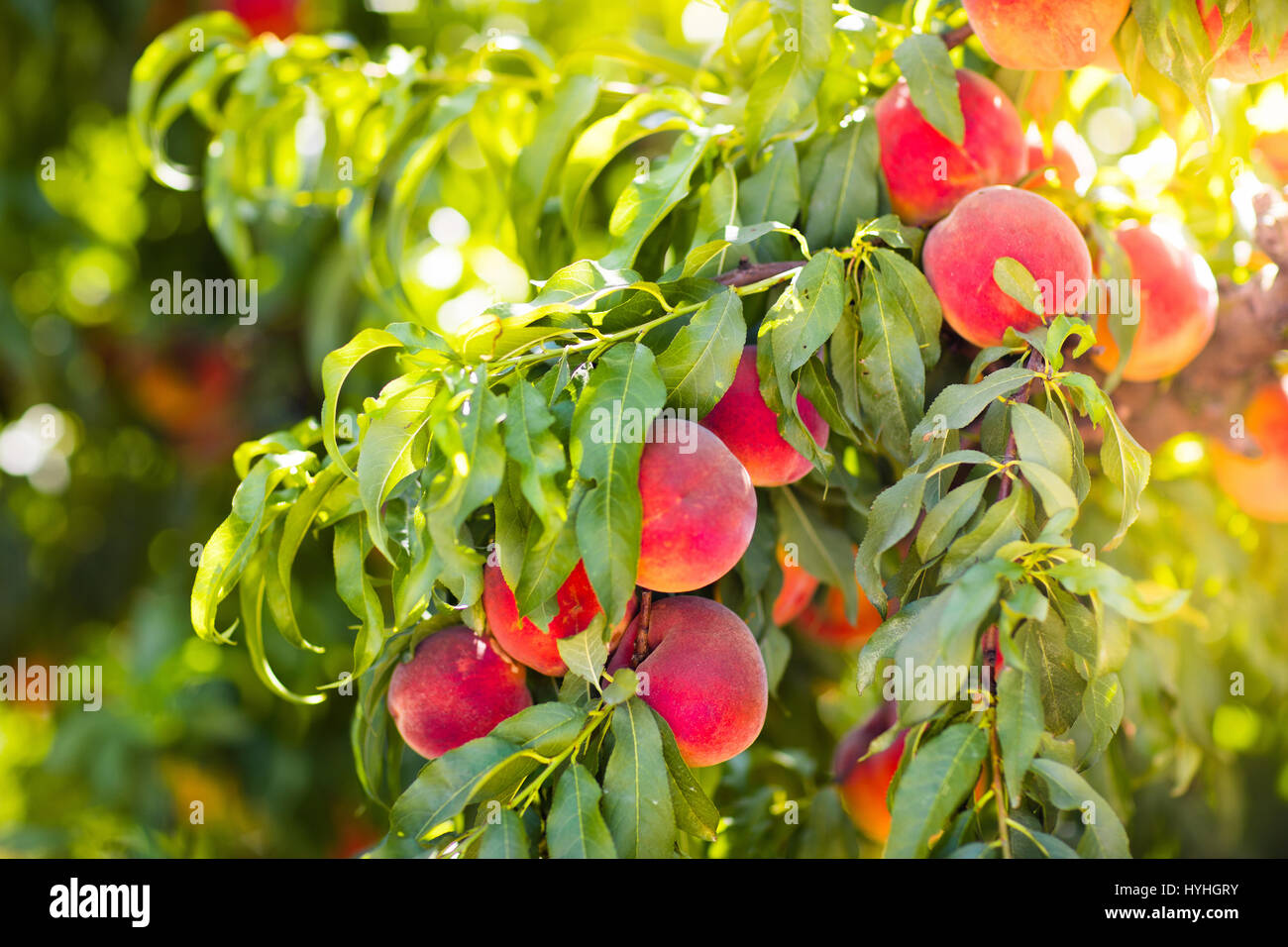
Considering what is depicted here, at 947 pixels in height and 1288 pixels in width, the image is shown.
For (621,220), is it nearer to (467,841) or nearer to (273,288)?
(467,841)

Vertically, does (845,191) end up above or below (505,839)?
above

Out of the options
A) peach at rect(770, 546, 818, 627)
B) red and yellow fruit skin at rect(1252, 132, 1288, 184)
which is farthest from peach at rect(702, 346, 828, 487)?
red and yellow fruit skin at rect(1252, 132, 1288, 184)

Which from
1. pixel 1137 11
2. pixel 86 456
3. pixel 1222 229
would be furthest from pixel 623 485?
pixel 86 456

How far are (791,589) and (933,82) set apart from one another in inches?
20.4

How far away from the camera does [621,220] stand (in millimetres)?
935

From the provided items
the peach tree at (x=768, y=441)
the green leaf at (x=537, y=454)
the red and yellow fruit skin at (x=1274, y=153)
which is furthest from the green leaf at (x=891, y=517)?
the red and yellow fruit skin at (x=1274, y=153)

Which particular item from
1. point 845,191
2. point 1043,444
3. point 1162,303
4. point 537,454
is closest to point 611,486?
point 537,454

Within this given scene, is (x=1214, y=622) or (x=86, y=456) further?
(x=86, y=456)

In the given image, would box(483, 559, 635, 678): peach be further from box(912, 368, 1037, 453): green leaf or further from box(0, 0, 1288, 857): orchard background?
box(912, 368, 1037, 453): green leaf

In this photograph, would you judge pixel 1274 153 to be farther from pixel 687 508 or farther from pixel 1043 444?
pixel 687 508

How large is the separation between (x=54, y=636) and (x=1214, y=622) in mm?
2171

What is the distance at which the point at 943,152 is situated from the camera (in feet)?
3.22

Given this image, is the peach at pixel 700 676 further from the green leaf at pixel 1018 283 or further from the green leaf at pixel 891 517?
the green leaf at pixel 1018 283
